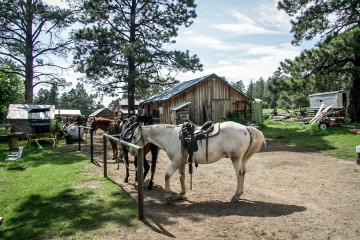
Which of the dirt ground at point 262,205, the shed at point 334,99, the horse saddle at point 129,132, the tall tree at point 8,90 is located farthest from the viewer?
the tall tree at point 8,90

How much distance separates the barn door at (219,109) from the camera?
56.0 feet

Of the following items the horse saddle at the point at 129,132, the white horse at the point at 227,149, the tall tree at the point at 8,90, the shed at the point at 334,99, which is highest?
the tall tree at the point at 8,90

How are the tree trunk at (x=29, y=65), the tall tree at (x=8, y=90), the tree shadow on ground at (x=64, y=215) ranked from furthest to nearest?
the tall tree at (x=8, y=90) → the tree trunk at (x=29, y=65) → the tree shadow on ground at (x=64, y=215)

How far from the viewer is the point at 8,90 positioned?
28.1 m

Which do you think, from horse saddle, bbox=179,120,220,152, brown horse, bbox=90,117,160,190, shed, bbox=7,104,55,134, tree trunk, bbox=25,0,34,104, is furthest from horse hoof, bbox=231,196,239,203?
tree trunk, bbox=25,0,34,104

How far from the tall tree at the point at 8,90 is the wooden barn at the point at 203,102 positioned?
2154 cm

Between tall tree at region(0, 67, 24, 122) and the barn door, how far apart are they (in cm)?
2521

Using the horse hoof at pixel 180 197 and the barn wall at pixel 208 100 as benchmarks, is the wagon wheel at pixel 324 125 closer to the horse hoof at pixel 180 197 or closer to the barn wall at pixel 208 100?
the barn wall at pixel 208 100

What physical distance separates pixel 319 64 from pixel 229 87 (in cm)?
636

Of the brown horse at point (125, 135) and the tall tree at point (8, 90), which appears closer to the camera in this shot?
the brown horse at point (125, 135)

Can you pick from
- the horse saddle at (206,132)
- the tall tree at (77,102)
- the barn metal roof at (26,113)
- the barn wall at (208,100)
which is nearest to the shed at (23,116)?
the barn metal roof at (26,113)

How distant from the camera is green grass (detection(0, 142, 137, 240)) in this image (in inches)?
140

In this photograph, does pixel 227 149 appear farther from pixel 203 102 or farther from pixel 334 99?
pixel 334 99

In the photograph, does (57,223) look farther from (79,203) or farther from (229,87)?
(229,87)
